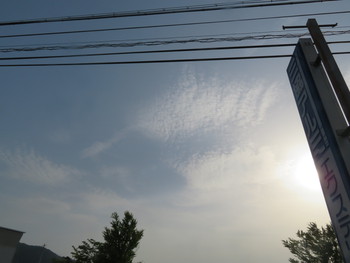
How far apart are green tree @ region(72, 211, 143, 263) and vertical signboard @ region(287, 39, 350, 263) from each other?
50.7 ft

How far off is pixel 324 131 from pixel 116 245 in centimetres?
1625

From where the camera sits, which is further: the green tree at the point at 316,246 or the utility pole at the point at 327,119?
the green tree at the point at 316,246

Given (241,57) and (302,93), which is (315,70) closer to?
(302,93)

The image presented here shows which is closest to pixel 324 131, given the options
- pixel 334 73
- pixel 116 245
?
pixel 334 73

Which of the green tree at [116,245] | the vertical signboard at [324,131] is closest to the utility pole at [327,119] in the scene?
the vertical signboard at [324,131]

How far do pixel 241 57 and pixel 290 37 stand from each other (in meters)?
1.72

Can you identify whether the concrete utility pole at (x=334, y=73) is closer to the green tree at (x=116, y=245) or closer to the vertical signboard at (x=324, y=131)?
the vertical signboard at (x=324, y=131)

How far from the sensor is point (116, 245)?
1661 cm

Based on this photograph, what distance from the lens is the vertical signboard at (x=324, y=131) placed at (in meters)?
3.31

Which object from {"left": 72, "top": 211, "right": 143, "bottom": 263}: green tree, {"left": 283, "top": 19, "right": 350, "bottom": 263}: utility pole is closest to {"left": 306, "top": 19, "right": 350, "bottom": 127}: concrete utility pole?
{"left": 283, "top": 19, "right": 350, "bottom": 263}: utility pole

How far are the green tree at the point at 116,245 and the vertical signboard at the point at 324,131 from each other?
609 inches

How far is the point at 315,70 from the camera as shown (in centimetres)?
420

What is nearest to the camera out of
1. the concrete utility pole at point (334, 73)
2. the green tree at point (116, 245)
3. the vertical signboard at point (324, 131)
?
the vertical signboard at point (324, 131)

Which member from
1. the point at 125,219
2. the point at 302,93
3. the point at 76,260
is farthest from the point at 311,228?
the point at 302,93
